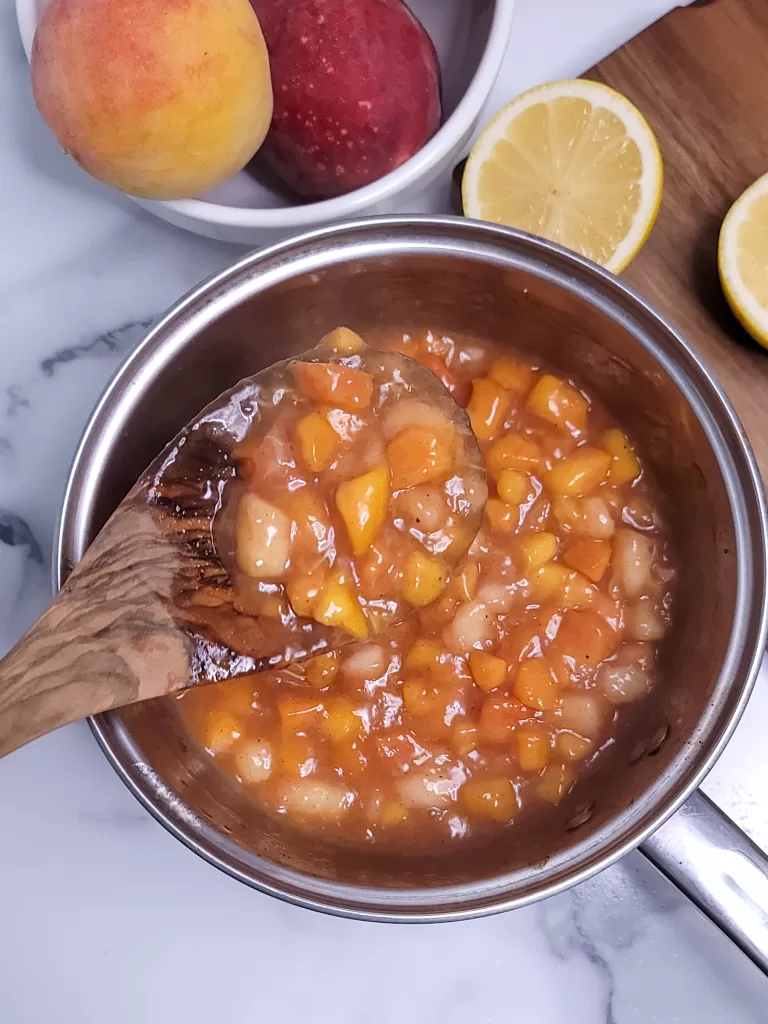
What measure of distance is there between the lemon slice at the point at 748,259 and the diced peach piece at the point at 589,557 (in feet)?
1.39

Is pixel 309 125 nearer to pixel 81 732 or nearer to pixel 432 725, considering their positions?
pixel 432 725

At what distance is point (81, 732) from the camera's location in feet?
5.03

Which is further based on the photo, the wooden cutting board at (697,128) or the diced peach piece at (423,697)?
the wooden cutting board at (697,128)

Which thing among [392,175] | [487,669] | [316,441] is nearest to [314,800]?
[487,669]

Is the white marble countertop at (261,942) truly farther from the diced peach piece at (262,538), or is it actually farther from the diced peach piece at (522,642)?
the diced peach piece at (262,538)

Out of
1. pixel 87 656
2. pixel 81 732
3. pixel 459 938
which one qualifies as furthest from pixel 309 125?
pixel 459 938

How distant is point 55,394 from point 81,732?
0.60 meters

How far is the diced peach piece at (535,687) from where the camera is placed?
4.49 ft

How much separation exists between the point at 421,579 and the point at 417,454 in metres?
0.17

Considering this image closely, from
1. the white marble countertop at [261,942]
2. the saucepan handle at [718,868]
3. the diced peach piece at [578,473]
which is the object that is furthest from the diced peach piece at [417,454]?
the white marble countertop at [261,942]

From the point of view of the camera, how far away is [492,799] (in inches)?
53.2

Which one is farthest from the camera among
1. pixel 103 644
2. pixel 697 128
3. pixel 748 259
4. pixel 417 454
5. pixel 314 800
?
pixel 697 128

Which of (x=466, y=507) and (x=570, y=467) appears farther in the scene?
(x=570, y=467)

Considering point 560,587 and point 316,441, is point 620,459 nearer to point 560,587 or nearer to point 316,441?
point 560,587
